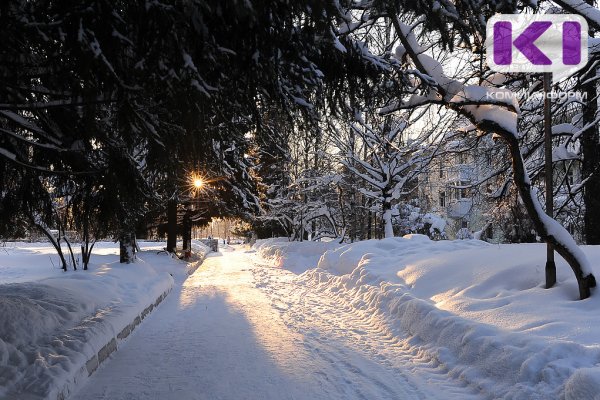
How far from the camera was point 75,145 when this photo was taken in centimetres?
585

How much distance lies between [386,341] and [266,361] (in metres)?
1.84

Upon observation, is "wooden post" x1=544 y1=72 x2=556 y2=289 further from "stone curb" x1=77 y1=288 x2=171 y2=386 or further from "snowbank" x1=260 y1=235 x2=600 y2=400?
"stone curb" x1=77 y1=288 x2=171 y2=386

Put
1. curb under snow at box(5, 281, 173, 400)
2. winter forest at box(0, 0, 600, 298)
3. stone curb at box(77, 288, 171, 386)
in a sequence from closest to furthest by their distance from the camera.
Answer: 1. winter forest at box(0, 0, 600, 298)
2. curb under snow at box(5, 281, 173, 400)
3. stone curb at box(77, 288, 171, 386)

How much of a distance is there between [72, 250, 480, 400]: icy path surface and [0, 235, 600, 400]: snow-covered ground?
2 cm

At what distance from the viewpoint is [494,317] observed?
216 inches

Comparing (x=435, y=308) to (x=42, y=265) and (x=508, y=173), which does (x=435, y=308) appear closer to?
(x=508, y=173)

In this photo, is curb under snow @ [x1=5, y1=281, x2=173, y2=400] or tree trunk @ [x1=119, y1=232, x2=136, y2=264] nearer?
curb under snow @ [x1=5, y1=281, x2=173, y2=400]

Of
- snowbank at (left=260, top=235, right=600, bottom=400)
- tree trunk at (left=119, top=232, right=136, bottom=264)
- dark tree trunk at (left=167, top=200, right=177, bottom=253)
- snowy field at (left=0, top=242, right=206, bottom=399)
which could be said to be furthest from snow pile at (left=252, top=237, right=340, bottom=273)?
snowy field at (left=0, top=242, right=206, bottom=399)

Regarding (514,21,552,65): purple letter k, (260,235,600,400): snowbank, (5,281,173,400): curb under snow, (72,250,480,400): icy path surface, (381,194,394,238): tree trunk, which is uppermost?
(514,21,552,65): purple letter k

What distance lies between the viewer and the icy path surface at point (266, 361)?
4.31 meters

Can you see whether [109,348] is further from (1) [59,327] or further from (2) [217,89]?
(2) [217,89]

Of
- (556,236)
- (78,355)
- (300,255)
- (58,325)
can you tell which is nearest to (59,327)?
(58,325)

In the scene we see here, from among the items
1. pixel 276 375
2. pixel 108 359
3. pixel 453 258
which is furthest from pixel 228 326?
pixel 453 258

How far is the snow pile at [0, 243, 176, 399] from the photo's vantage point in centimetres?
418
